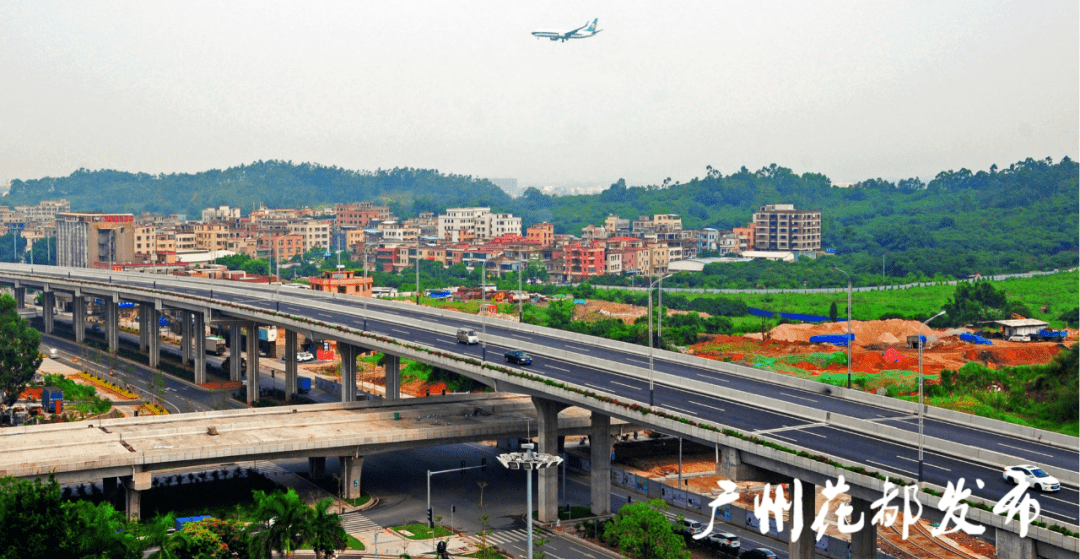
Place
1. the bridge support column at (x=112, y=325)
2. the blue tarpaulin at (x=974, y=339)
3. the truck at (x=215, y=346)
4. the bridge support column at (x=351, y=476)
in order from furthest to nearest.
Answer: the bridge support column at (x=112, y=325) → the truck at (x=215, y=346) → the blue tarpaulin at (x=974, y=339) → the bridge support column at (x=351, y=476)

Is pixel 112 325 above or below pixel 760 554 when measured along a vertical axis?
above

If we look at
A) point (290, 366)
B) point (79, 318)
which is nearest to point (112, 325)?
Result: point (79, 318)

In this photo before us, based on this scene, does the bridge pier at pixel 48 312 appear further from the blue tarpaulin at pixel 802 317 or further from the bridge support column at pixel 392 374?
the blue tarpaulin at pixel 802 317

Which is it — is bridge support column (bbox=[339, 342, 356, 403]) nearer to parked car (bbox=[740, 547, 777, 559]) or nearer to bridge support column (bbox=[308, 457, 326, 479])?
bridge support column (bbox=[308, 457, 326, 479])

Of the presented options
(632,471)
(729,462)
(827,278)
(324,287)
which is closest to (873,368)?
(632,471)

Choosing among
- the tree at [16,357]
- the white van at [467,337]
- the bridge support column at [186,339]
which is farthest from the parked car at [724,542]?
the bridge support column at [186,339]

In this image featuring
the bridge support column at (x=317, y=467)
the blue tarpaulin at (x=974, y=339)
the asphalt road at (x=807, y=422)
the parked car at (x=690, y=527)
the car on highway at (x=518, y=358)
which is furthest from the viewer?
the blue tarpaulin at (x=974, y=339)

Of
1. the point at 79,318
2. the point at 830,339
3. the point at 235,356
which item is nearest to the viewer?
the point at 235,356

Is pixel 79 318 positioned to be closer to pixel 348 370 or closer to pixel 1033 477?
pixel 348 370

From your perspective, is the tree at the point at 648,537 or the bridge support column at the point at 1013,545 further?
the tree at the point at 648,537
